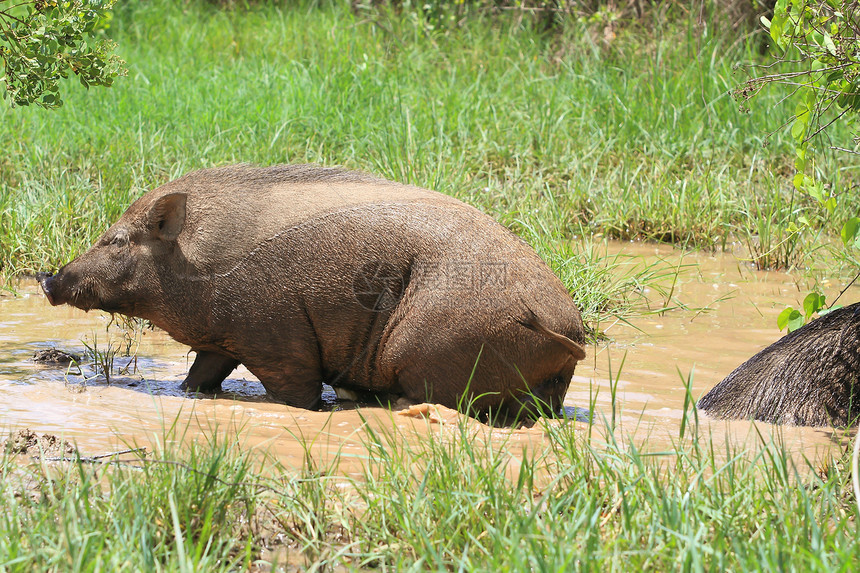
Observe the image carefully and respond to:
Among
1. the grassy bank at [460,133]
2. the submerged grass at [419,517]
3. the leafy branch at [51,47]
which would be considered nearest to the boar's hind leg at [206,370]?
the leafy branch at [51,47]

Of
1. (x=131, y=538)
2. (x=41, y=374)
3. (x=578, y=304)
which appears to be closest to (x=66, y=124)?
(x=41, y=374)

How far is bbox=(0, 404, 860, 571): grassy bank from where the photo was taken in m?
2.43

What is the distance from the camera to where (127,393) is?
4297 mm

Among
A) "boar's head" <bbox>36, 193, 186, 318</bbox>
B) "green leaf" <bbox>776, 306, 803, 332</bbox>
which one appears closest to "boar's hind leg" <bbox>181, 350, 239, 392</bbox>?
"boar's head" <bbox>36, 193, 186, 318</bbox>

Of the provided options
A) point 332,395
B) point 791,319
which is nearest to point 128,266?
point 332,395

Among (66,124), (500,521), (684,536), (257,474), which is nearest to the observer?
(684,536)

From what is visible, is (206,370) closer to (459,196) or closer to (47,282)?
(47,282)

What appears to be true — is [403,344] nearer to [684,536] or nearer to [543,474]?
[543,474]

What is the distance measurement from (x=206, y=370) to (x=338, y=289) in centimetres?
81

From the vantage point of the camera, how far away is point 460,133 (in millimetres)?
7883

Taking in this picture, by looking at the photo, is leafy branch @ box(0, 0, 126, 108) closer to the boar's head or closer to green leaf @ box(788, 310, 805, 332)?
the boar's head

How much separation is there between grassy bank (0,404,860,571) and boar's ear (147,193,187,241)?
1.49 metres

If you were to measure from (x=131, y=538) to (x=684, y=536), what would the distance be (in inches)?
51.4

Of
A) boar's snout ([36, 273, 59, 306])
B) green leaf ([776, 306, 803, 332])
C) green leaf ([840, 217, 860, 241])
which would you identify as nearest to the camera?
green leaf ([840, 217, 860, 241])
